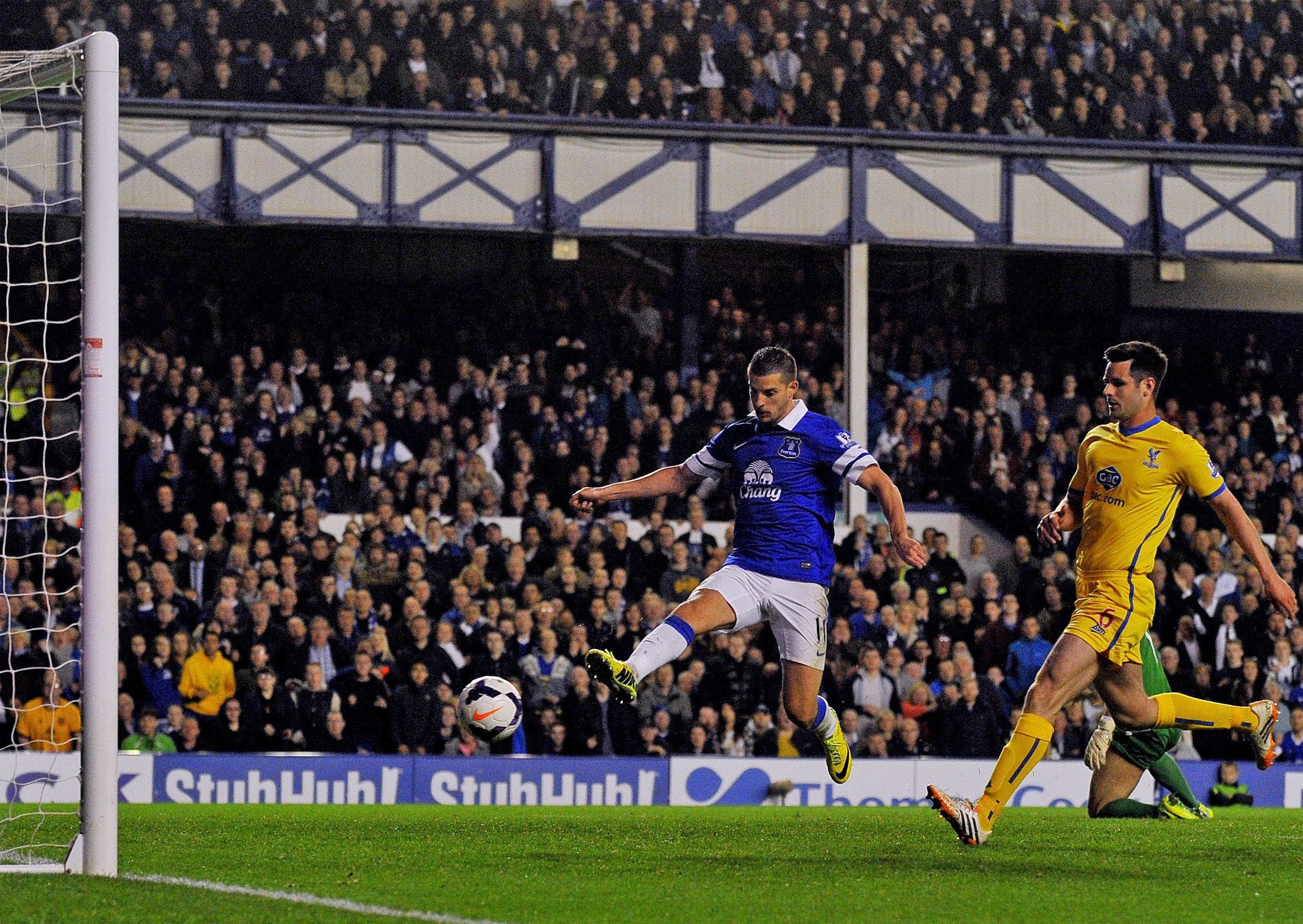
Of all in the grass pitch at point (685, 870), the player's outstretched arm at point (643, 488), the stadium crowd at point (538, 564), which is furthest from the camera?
the stadium crowd at point (538, 564)

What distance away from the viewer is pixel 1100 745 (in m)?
10.9

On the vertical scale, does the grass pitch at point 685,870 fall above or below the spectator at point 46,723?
above

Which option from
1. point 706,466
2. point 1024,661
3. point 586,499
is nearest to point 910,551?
point 706,466

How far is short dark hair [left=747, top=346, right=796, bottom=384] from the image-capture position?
362 inches

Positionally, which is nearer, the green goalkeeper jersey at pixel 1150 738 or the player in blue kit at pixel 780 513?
the player in blue kit at pixel 780 513

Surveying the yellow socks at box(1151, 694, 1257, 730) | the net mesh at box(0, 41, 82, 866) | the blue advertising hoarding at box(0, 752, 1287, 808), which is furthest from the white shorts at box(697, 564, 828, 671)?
the blue advertising hoarding at box(0, 752, 1287, 808)

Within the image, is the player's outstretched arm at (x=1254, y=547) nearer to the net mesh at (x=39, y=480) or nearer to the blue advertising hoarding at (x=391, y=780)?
the net mesh at (x=39, y=480)

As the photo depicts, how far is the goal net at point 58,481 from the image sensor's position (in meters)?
7.65

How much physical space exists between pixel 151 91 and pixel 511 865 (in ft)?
49.1

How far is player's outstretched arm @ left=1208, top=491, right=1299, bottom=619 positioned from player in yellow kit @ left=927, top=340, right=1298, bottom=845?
10mm

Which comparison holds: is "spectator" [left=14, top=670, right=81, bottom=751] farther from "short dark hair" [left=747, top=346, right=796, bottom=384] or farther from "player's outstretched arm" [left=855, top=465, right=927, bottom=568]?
"player's outstretched arm" [left=855, top=465, right=927, bottom=568]

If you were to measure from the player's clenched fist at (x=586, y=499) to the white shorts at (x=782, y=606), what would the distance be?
68 centimetres

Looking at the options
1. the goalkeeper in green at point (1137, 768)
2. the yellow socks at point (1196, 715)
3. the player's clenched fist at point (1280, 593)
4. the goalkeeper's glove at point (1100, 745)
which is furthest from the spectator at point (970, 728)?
the player's clenched fist at point (1280, 593)

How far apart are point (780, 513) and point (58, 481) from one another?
903 centimetres
